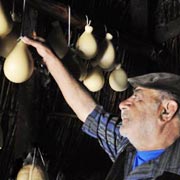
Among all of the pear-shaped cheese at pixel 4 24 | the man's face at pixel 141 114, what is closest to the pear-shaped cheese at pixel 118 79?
the man's face at pixel 141 114

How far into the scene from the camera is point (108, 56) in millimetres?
1796

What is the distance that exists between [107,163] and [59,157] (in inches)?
14.3

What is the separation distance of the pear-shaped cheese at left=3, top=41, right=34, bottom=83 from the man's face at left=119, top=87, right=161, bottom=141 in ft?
1.07

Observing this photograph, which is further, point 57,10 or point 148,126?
point 57,10

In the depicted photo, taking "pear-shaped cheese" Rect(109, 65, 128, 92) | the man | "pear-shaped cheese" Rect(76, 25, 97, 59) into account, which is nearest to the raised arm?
the man

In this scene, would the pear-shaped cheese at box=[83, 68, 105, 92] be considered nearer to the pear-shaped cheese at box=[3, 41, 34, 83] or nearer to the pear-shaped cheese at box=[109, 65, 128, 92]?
the pear-shaped cheese at box=[109, 65, 128, 92]

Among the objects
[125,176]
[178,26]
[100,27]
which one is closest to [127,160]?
[125,176]

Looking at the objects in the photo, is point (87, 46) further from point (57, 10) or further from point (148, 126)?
point (148, 126)

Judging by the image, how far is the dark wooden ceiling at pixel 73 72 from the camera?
5.81 ft

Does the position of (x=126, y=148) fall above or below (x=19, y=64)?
below

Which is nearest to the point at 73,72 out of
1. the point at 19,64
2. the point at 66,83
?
the point at 66,83

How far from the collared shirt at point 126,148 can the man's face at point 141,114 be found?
82mm

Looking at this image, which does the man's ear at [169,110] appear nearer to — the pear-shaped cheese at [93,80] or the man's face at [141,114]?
the man's face at [141,114]

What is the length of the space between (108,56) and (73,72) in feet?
0.59
